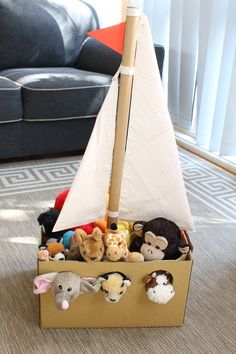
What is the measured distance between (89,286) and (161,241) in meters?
0.23

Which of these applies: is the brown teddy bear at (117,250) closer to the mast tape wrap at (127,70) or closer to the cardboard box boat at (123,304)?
the cardboard box boat at (123,304)

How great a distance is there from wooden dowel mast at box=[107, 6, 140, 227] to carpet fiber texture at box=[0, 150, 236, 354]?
1.25 feet

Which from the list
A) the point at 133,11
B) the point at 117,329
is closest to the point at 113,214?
the point at 117,329

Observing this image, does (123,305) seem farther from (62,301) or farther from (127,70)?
(127,70)

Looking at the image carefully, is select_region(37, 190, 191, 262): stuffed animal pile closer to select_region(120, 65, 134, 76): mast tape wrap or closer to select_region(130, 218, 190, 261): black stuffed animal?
select_region(130, 218, 190, 261): black stuffed animal

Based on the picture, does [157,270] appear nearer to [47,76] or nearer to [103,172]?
[103,172]

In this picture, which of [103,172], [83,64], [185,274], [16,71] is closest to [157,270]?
[185,274]

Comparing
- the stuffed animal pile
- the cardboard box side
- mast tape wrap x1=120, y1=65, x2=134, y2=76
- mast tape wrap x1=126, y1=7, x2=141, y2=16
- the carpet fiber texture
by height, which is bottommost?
the carpet fiber texture

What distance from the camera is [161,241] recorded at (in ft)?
3.82

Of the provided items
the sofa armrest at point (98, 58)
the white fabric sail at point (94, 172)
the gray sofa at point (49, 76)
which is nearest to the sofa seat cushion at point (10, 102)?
the gray sofa at point (49, 76)

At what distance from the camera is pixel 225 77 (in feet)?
7.73

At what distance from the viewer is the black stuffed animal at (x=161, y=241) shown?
3.83 ft

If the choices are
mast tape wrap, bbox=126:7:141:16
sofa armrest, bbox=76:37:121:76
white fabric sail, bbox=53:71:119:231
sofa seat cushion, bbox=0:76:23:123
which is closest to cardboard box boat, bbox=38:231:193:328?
white fabric sail, bbox=53:71:119:231

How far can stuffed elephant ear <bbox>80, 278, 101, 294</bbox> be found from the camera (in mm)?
1090
